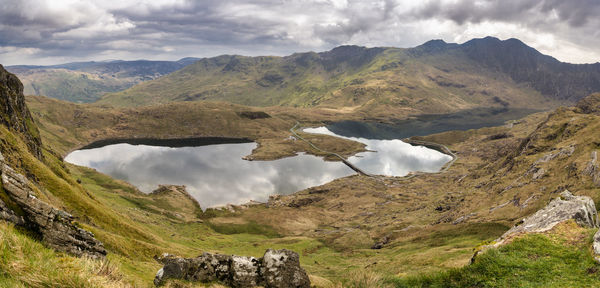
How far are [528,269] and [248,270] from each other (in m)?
18.7

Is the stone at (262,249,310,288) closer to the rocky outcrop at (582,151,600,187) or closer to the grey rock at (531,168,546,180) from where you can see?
the rocky outcrop at (582,151,600,187)

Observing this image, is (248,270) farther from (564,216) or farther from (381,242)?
(381,242)

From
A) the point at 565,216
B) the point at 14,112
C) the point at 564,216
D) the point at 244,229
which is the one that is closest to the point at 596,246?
the point at 565,216

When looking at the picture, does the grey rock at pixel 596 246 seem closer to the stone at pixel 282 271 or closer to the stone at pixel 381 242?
the stone at pixel 282 271

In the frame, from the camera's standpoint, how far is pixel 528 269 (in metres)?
18.8

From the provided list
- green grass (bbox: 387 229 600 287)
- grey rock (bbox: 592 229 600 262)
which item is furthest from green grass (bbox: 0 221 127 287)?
grey rock (bbox: 592 229 600 262)

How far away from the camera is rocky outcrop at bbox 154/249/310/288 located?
1991cm

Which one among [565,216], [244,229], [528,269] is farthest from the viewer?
[244,229]

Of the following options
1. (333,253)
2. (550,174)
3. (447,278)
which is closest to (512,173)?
(550,174)

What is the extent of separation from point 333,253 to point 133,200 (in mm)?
80279

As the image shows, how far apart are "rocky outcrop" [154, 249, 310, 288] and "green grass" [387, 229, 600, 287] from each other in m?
7.16

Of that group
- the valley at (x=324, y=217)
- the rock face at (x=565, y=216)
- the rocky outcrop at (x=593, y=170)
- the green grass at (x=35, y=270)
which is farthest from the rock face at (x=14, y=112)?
the rocky outcrop at (x=593, y=170)

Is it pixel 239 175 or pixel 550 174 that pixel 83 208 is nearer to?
pixel 550 174

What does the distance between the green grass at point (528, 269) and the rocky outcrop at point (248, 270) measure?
282 inches
